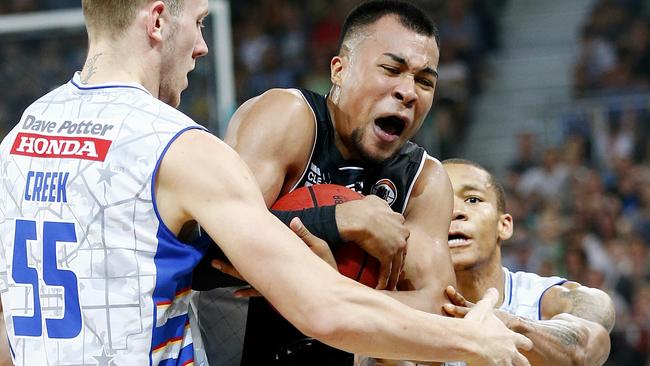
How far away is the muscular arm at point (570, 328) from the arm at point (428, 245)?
1.71ft

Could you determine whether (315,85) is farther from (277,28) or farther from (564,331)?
(564,331)

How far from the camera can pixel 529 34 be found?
541 inches

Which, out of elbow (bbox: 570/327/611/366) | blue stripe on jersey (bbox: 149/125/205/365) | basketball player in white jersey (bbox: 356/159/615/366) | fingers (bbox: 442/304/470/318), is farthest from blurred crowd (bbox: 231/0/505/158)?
blue stripe on jersey (bbox: 149/125/205/365)

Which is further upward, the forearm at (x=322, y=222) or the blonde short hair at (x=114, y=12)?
the blonde short hair at (x=114, y=12)

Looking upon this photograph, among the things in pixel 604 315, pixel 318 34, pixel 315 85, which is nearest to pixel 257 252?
pixel 604 315

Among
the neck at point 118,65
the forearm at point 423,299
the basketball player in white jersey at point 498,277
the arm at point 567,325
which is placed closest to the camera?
the neck at point 118,65

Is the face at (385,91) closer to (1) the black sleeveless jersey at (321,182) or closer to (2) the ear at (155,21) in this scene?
(1) the black sleeveless jersey at (321,182)

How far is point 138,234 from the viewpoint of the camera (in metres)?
2.77

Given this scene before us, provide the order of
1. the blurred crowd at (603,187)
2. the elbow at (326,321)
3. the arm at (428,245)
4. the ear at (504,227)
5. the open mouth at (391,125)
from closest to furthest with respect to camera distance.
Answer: the elbow at (326,321) → the arm at (428,245) → the open mouth at (391,125) → the ear at (504,227) → the blurred crowd at (603,187)

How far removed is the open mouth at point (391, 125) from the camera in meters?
3.82

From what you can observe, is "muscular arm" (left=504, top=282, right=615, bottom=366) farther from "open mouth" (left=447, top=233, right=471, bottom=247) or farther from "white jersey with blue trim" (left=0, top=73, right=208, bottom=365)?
"white jersey with blue trim" (left=0, top=73, right=208, bottom=365)

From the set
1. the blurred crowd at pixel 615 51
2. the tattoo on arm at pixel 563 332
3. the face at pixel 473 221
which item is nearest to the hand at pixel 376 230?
the tattoo on arm at pixel 563 332

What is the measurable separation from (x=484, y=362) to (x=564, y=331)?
1779 millimetres

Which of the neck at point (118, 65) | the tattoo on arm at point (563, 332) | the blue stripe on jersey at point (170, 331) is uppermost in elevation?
the neck at point (118, 65)
